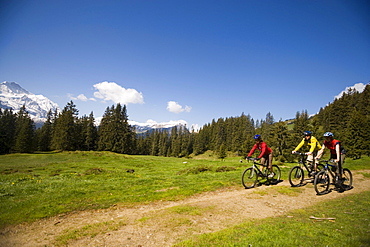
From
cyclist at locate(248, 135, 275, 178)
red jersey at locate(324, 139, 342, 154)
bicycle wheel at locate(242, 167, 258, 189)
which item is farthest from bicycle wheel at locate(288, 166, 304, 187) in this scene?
bicycle wheel at locate(242, 167, 258, 189)

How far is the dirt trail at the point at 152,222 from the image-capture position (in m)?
5.49

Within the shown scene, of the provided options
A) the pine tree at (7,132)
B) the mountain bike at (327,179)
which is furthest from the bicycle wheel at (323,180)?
the pine tree at (7,132)

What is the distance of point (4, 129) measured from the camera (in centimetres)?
6366

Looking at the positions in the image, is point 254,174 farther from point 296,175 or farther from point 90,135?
point 90,135

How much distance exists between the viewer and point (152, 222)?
6363 millimetres

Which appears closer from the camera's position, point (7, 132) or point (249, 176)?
point (249, 176)

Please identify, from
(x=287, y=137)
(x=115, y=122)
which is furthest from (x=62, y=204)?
(x=115, y=122)

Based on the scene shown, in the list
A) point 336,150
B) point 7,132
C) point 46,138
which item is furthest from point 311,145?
point 46,138

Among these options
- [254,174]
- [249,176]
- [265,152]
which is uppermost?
[265,152]

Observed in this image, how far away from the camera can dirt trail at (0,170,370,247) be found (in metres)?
5.49

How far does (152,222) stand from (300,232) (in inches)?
189

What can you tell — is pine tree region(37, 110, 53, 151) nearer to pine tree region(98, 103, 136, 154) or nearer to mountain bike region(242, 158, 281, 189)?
pine tree region(98, 103, 136, 154)

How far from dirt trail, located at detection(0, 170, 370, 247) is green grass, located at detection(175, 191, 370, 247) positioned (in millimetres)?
604

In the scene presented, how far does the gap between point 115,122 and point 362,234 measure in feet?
248
